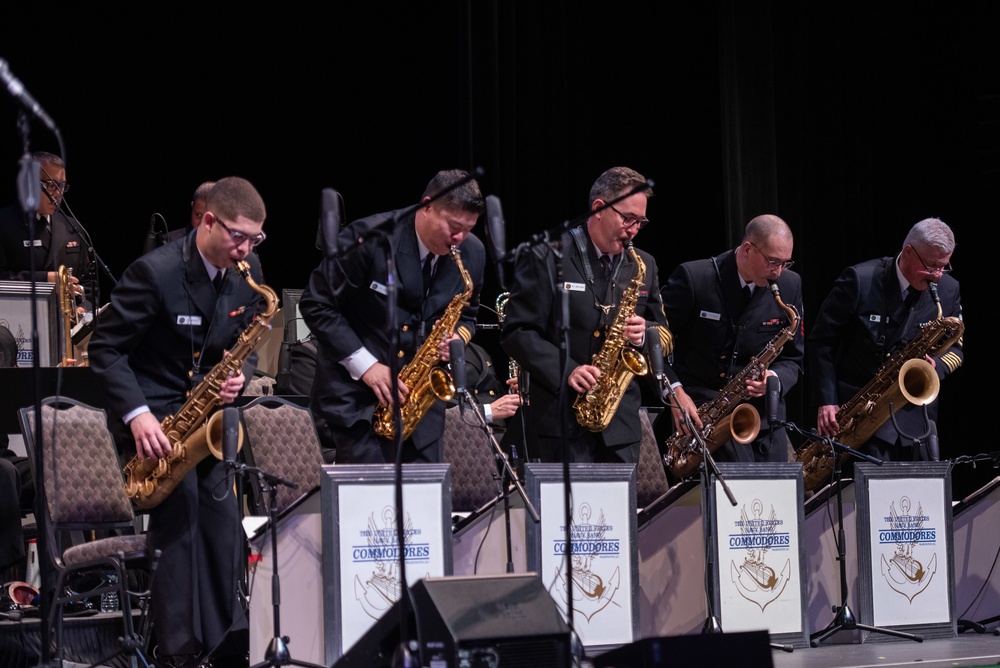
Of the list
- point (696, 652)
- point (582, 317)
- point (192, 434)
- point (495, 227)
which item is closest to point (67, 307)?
point (192, 434)

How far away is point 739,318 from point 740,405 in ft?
1.38

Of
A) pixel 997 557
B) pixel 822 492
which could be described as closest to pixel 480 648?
pixel 822 492

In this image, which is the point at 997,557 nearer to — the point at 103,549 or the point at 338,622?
the point at 338,622

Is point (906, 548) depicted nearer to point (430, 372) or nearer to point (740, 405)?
point (740, 405)

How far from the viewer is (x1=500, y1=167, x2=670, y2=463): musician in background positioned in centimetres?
525

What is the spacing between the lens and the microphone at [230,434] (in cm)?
445

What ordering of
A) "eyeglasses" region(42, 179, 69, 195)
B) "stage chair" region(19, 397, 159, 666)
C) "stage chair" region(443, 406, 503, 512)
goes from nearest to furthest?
1. "stage chair" region(19, 397, 159, 666)
2. "stage chair" region(443, 406, 503, 512)
3. "eyeglasses" region(42, 179, 69, 195)

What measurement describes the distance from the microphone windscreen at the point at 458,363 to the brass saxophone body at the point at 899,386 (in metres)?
2.41

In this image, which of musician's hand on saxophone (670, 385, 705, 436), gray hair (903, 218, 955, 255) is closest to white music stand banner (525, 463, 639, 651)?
musician's hand on saxophone (670, 385, 705, 436)

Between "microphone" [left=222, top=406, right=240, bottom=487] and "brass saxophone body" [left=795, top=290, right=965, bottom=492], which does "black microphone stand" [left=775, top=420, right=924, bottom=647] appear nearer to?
"brass saxophone body" [left=795, top=290, right=965, bottom=492]

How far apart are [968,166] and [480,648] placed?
6.79 meters

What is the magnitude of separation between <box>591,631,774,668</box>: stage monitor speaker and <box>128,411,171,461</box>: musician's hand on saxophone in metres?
1.82

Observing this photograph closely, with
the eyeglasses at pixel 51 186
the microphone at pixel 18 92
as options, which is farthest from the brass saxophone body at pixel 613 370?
the eyeglasses at pixel 51 186

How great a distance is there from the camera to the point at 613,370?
5344mm
